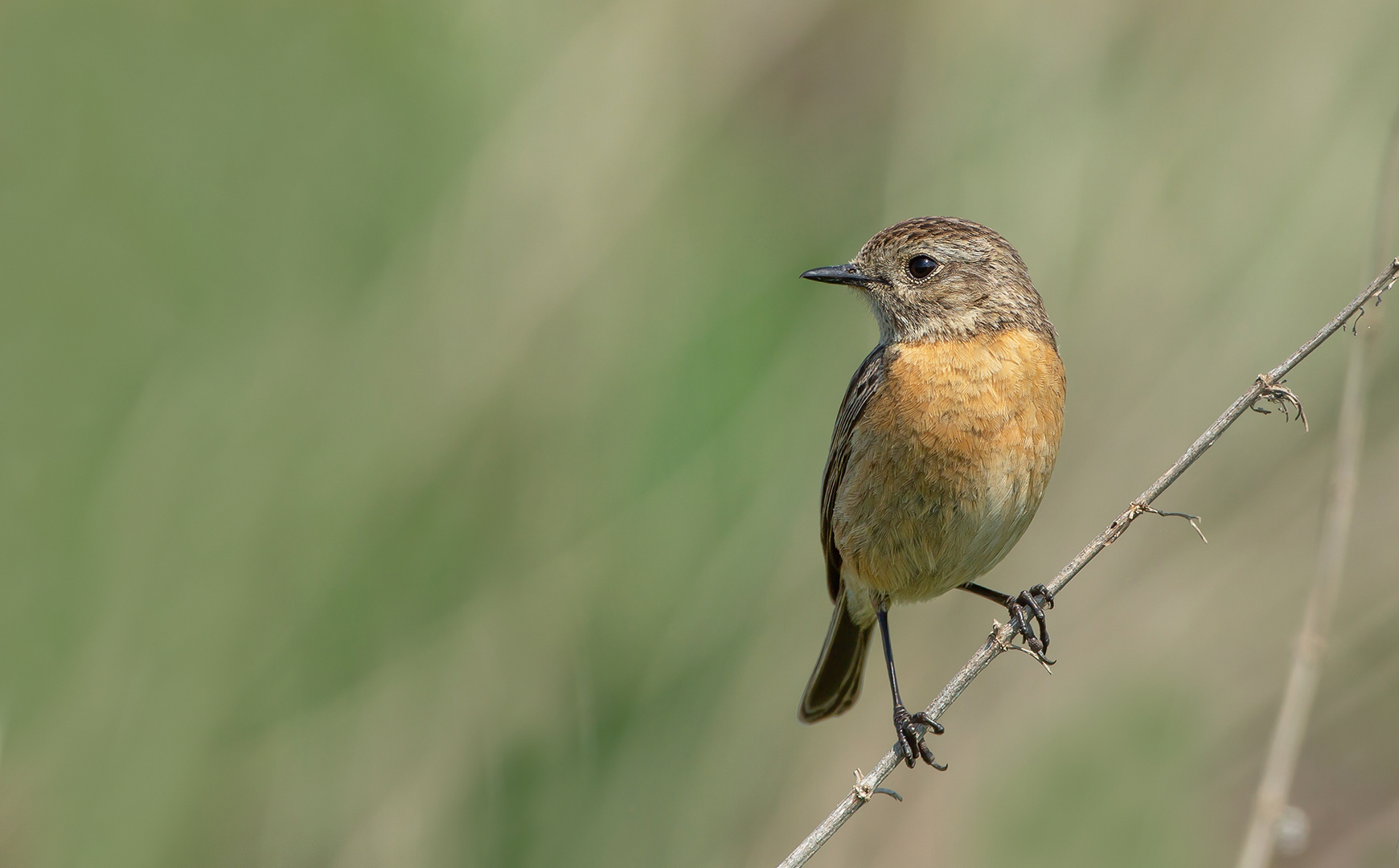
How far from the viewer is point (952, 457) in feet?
11.1

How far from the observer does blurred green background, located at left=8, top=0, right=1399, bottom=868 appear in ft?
13.6

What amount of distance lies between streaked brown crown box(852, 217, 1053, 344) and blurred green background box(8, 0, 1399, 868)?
22.4 inches

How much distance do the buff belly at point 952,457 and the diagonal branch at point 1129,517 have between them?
727mm

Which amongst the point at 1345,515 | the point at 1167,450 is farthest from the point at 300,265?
the point at 1345,515

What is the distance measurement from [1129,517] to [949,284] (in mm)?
1326

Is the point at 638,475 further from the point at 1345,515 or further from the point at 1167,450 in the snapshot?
the point at 1345,515

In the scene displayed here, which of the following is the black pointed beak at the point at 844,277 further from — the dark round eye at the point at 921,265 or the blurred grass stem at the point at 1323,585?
the blurred grass stem at the point at 1323,585

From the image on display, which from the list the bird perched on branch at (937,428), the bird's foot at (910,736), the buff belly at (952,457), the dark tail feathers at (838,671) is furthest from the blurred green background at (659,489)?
the buff belly at (952,457)

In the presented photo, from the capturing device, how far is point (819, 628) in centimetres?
445

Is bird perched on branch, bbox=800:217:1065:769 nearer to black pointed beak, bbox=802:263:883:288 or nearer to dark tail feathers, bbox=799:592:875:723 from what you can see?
black pointed beak, bbox=802:263:883:288

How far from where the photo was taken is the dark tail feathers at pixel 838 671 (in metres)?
4.16

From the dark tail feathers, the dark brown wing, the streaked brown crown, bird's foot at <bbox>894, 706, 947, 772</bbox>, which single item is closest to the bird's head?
the streaked brown crown

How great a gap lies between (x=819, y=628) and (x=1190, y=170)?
2.18 m

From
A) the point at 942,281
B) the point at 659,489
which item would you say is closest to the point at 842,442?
the point at 942,281
